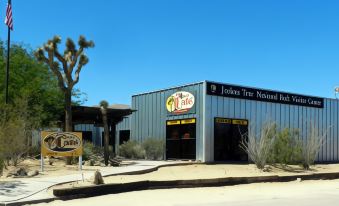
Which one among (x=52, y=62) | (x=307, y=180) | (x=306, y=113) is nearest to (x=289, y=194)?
(x=307, y=180)

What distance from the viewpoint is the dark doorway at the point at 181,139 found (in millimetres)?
27580

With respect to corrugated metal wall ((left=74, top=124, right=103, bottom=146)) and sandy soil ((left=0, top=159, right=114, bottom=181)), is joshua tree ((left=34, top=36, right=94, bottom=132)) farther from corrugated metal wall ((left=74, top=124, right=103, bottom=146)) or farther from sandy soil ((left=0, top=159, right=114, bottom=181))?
corrugated metal wall ((left=74, top=124, right=103, bottom=146))

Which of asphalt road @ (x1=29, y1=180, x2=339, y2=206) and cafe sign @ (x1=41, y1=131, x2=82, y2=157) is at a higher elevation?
cafe sign @ (x1=41, y1=131, x2=82, y2=157)

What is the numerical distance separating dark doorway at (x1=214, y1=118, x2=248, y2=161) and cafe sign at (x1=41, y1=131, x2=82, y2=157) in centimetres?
958

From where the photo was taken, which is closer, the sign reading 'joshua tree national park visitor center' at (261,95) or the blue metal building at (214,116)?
the blue metal building at (214,116)

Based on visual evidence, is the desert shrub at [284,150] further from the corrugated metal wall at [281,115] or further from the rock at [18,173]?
the rock at [18,173]

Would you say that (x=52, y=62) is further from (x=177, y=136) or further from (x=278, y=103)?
(x=278, y=103)

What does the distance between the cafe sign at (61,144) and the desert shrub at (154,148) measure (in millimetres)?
9714

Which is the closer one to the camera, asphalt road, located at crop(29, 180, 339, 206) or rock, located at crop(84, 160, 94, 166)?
A: asphalt road, located at crop(29, 180, 339, 206)

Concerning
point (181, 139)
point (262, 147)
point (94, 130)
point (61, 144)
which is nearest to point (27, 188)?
point (61, 144)

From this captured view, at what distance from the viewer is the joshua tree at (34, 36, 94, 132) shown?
21.8 meters

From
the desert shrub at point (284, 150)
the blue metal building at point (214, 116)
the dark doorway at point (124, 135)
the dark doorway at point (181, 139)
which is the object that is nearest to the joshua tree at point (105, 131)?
the blue metal building at point (214, 116)

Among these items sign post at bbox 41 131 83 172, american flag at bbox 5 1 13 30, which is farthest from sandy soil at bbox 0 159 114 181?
american flag at bbox 5 1 13 30

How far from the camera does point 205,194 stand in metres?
15.3
